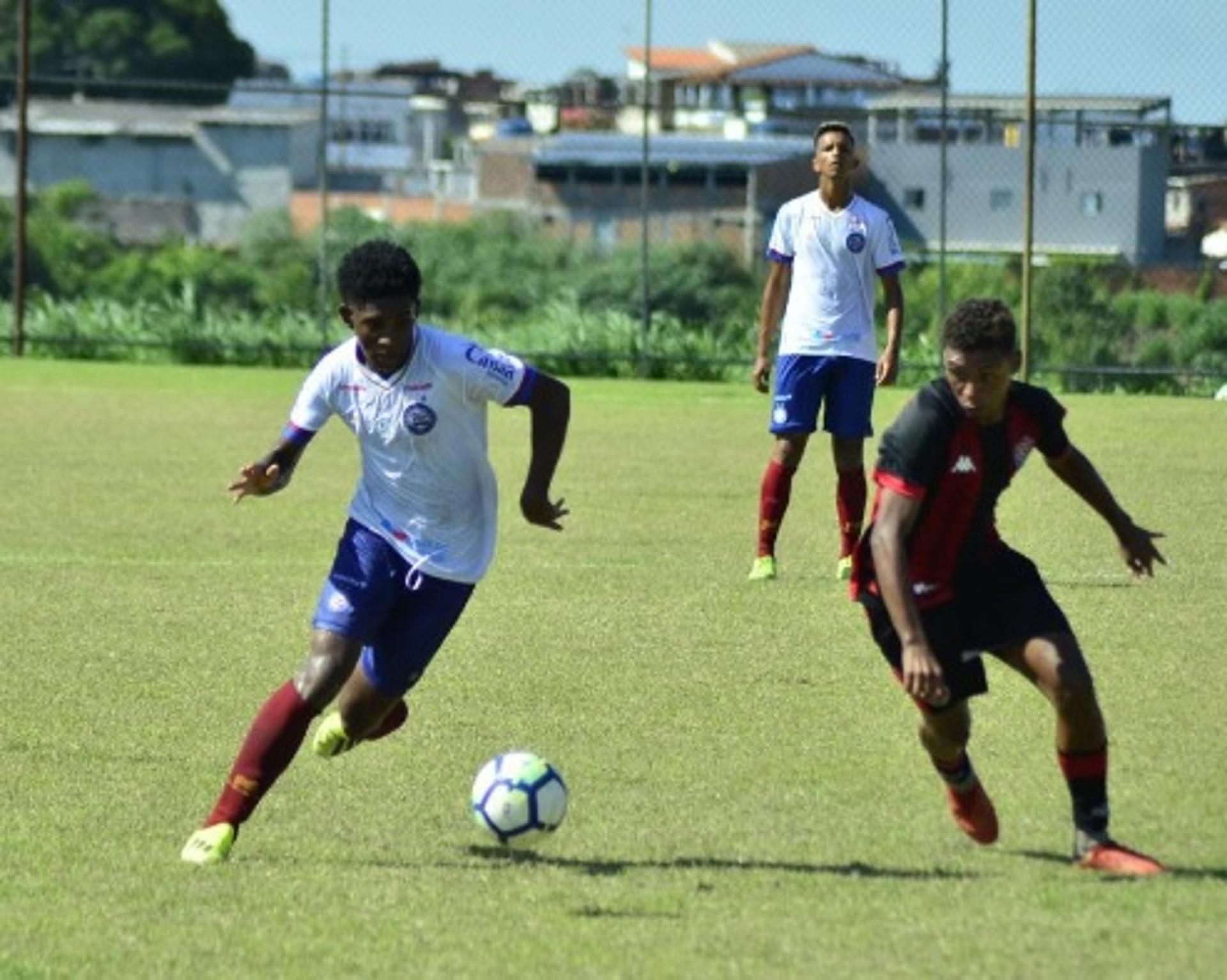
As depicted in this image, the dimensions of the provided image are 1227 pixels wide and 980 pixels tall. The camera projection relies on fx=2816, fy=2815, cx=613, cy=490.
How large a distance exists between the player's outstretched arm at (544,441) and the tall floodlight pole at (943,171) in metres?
16.7

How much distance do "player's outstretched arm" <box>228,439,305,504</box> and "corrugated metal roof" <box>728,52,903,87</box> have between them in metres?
39.3

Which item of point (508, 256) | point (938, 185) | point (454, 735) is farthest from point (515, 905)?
point (508, 256)

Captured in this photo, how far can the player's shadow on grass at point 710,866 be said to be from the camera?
666 centimetres

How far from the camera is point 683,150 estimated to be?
1214 inches

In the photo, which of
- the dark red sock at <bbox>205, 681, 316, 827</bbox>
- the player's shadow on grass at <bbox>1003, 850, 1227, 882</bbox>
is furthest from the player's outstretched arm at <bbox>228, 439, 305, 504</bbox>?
the player's shadow on grass at <bbox>1003, 850, 1227, 882</bbox>

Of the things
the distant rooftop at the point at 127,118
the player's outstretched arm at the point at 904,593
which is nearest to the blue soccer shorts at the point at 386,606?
the player's outstretched arm at the point at 904,593

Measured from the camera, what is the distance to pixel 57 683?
31.4ft

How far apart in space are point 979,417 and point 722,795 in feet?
5.07

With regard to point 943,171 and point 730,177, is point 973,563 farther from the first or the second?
Result: point 730,177

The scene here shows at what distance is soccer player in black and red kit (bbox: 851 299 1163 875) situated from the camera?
653cm

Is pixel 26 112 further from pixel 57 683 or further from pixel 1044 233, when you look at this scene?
pixel 57 683

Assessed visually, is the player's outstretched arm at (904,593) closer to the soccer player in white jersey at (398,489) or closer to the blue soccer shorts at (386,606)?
the soccer player in white jersey at (398,489)

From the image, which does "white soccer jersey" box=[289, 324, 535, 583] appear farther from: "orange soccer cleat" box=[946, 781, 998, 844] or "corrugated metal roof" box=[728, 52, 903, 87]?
"corrugated metal roof" box=[728, 52, 903, 87]

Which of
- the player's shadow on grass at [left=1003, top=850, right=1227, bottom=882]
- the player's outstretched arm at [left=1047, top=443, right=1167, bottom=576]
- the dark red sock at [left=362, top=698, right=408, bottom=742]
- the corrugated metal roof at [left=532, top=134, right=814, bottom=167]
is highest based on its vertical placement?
the corrugated metal roof at [left=532, top=134, right=814, bottom=167]
